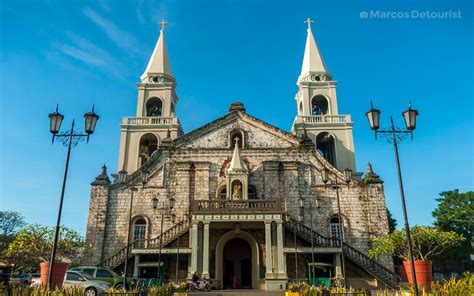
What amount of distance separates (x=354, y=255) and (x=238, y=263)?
25.1 ft

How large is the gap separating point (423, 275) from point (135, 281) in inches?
568

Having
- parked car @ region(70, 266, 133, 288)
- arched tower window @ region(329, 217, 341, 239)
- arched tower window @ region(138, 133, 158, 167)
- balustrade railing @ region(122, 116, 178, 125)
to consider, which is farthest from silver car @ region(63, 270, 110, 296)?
balustrade railing @ region(122, 116, 178, 125)

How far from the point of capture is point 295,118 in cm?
3328

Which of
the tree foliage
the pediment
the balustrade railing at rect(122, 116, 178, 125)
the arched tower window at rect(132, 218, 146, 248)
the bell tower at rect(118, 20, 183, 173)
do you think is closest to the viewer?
the tree foliage

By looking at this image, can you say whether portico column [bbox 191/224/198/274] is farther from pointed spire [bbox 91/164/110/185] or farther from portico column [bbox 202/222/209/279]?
pointed spire [bbox 91/164/110/185]

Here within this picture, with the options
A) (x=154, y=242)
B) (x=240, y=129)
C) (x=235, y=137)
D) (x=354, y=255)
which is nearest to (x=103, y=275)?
(x=154, y=242)

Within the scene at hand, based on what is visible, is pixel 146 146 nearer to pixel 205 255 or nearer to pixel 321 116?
pixel 205 255

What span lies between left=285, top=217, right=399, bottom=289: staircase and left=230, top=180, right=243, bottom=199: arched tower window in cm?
374

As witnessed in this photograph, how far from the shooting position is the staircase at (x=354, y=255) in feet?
74.4

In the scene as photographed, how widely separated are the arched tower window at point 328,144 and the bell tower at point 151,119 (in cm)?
1241

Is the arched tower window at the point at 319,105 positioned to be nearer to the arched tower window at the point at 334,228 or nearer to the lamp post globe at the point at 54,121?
the arched tower window at the point at 334,228

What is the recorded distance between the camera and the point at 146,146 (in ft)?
109

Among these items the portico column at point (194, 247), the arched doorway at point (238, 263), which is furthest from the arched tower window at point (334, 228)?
the portico column at point (194, 247)

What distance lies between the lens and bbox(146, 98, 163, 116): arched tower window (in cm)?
3444
